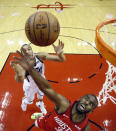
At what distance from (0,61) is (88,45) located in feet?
8.74

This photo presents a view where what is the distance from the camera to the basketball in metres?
1.60

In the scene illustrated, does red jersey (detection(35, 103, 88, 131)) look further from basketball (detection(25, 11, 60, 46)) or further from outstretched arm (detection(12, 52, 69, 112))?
basketball (detection(25, 11, 60, 46))

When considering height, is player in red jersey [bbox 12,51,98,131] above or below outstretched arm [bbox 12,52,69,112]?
below

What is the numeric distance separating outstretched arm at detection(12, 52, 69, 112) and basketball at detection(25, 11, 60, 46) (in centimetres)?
46

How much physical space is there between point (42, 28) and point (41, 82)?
0.67m

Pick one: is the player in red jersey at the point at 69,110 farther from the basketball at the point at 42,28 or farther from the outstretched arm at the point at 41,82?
the basketball at the point at 42,28

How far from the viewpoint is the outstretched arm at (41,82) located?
1.19 meters

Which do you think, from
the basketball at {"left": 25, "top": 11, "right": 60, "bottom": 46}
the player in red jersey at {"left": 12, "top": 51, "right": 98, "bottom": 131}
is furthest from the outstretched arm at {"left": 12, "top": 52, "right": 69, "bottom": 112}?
the basketball at {"left": 25, "top": 11, "right": 60, "bottom": 46}

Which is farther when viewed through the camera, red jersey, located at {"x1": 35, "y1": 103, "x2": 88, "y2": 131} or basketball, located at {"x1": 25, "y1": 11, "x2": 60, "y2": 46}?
basketball, located at {"x1": 25, "y1": 11, "x2": 60, "y2": 46}

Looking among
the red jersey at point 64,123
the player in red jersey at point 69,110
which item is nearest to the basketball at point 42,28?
the player in red jersey at point 69,110

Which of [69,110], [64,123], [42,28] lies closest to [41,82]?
[69,110]

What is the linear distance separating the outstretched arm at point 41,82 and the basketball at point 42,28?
1.51 feet

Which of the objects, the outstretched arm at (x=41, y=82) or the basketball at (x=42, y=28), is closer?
the outstretched arm at (x=41, y=82)

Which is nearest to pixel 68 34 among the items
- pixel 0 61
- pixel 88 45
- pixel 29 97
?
pixel 88 45
